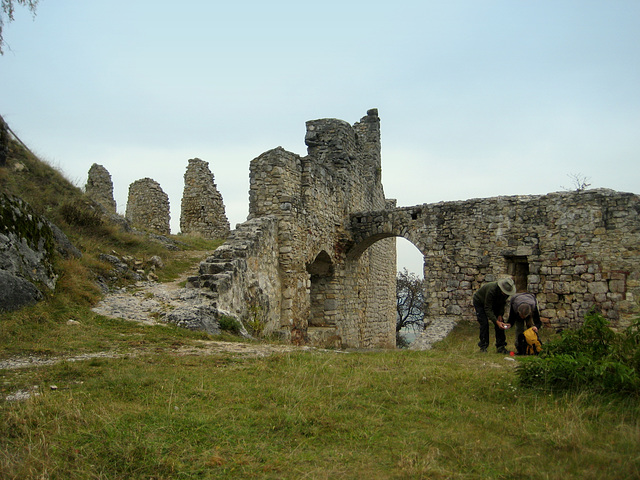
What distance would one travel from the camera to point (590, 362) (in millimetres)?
4414

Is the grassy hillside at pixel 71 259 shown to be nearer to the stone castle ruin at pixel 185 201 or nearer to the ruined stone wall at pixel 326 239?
the ruined stone wall at pixel 326 239

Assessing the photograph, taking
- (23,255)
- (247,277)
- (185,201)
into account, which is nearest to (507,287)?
(247,277)

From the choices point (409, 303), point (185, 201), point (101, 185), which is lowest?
point (409, 303)

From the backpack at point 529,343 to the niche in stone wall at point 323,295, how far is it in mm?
7199

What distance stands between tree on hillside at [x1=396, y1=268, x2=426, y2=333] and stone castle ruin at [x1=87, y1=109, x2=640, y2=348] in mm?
17688

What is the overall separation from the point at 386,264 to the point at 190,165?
27.3 feet

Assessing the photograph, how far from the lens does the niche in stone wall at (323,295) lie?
14383 mm

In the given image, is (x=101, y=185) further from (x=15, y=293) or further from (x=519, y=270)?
(x=519, y=270)

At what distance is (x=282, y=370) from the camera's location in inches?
218

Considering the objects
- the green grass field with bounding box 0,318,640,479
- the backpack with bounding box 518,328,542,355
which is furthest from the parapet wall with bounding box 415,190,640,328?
the green grass field with bounding box 0,318,640,479

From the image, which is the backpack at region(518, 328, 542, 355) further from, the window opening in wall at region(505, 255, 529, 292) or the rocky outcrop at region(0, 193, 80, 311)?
the rocky outcrop at region(0, 193, 80, 311)

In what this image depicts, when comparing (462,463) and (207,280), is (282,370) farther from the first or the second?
(207,280)

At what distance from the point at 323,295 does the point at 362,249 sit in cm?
210

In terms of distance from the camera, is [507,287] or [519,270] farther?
[519,270]
